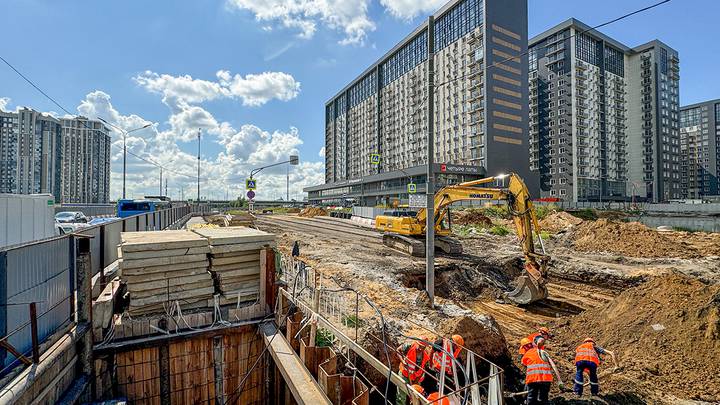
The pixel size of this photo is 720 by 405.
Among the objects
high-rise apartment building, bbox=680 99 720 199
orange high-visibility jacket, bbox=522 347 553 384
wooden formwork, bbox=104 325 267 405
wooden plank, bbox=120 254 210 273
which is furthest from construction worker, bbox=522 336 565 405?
high-rise apartment building, bbox=680 99 720 199

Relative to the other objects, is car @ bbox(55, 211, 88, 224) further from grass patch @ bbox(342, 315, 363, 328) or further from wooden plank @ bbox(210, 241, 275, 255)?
grass patch @ bbox(342, 315, 363, 328)

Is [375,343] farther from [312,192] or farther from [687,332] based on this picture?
[312,192]

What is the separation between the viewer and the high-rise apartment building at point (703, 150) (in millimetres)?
118938

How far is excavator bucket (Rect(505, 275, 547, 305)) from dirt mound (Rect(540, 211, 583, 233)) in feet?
74.4

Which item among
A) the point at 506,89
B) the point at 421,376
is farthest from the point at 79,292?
the point at 506,89

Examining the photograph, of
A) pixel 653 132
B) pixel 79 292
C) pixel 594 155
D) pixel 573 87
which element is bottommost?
pixel 79 292

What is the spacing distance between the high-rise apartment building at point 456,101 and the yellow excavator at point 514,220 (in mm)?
25798

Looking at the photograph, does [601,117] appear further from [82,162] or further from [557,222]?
[82,162]

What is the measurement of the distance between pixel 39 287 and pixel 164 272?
224 cm

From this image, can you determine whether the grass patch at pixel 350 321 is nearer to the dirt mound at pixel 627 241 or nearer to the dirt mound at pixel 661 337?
the dirt mound at pixel 661 337

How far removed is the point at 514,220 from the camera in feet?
46.6

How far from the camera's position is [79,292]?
21.7 ft

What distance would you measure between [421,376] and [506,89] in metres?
66.5

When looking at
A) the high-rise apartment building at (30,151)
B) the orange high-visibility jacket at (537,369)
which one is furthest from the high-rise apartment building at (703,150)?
the high-rise apartment building at (30,151)
